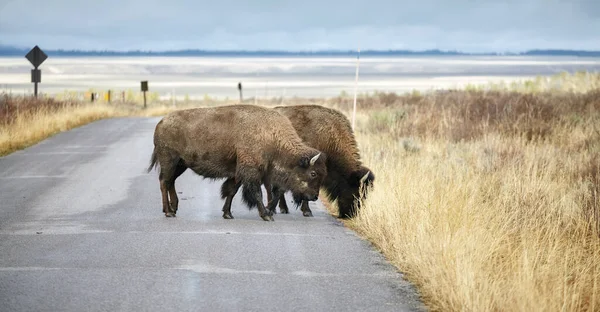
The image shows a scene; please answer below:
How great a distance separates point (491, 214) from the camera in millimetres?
11812

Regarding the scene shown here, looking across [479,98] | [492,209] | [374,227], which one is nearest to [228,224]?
[374,227]

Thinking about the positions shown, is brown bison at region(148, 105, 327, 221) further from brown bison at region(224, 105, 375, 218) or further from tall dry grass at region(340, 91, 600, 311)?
tall dry grass at region(340, 91, 600, 311)

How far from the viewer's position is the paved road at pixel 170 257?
820cm

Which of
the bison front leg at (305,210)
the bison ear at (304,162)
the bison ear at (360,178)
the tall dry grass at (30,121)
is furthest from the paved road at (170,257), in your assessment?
the tall dry grass at (30,121)

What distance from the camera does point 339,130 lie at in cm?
1500

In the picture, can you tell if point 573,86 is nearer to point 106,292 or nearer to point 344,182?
point 344,182

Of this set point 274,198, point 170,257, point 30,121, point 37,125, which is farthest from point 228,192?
point 30,121

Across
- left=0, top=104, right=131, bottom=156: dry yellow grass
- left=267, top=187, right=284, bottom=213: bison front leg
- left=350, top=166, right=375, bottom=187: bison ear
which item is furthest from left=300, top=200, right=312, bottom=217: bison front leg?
left=0, top=104, right=131, bottom=156: dry yellow grass

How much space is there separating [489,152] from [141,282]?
45.6 ft

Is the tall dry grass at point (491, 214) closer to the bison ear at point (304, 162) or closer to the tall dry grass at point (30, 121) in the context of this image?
the bison ear at point (304, 162)

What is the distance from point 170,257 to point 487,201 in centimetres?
478

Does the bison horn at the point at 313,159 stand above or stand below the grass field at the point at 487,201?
above

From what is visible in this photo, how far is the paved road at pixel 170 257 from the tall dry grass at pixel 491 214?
1.49 ft

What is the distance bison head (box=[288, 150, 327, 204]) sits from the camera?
44.6 ft
